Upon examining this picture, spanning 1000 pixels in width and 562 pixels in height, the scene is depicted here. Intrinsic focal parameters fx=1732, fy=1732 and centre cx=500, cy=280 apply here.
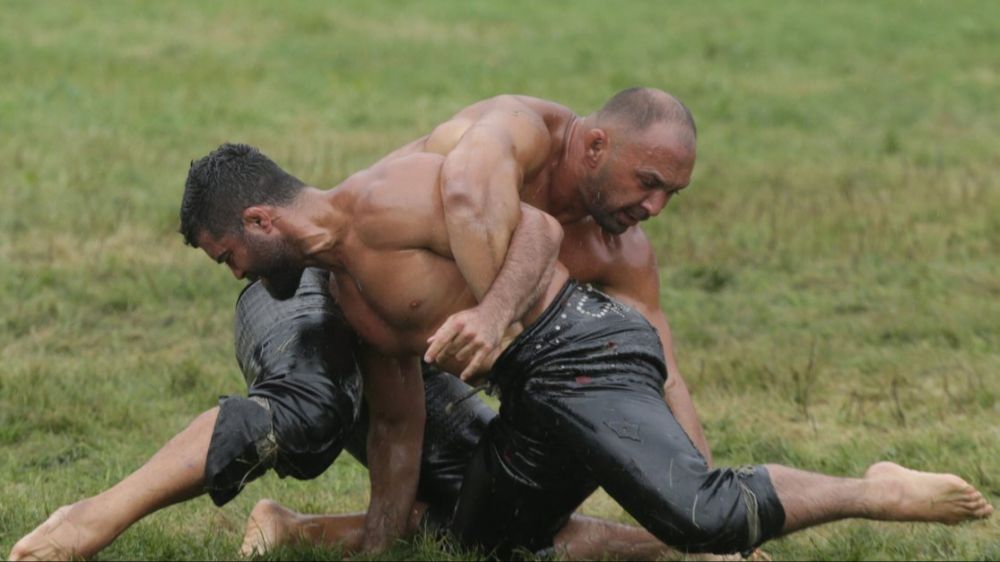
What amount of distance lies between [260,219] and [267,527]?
3.54 feet

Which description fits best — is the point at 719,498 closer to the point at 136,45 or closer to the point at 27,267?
the point at 27,267

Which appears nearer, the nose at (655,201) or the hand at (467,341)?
the hand at (467,341)

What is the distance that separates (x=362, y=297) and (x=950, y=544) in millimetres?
2065

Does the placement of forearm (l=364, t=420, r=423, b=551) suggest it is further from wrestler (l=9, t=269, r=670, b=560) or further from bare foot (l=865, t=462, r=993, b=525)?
bare foot (l=865, t=462, r=993, b=525)

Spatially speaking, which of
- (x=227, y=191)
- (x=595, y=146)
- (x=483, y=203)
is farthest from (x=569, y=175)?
(x=227, y=191)

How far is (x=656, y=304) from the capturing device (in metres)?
6.34

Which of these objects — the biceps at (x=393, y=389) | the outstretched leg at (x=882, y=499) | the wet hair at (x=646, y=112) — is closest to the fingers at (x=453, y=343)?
the biceps at (x=393, y=389)

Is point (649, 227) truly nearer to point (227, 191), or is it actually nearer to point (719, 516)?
point (227, 191)

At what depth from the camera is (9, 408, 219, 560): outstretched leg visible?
4934 mm

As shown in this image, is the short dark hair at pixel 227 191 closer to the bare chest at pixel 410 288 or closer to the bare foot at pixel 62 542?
the bare chest at pixel 410 288

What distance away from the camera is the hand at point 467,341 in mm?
4867

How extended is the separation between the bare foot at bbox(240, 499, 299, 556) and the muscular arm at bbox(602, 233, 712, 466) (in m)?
1.40

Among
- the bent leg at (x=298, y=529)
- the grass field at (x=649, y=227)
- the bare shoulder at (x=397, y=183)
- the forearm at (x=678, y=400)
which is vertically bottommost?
the grass field at (x=649, y=227)

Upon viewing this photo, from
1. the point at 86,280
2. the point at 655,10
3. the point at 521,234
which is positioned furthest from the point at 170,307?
the point at 655,10
